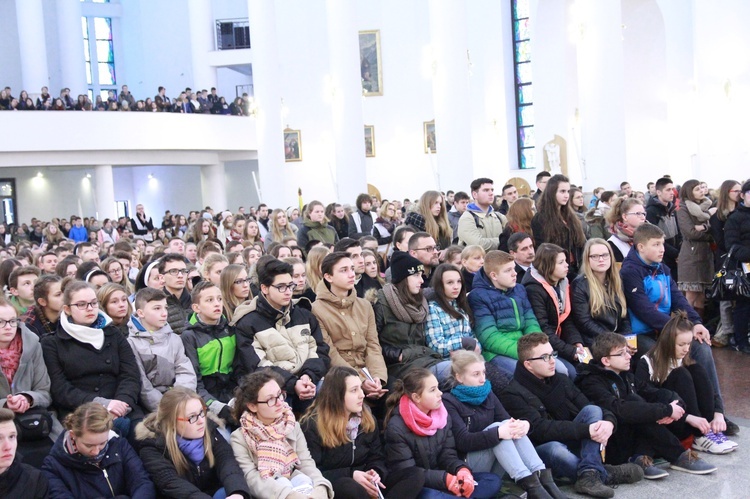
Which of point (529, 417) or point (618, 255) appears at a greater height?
point (618, 255)

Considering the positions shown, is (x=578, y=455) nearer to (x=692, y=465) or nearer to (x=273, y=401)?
(x=692, y=465)

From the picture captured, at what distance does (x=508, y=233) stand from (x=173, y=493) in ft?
16.2

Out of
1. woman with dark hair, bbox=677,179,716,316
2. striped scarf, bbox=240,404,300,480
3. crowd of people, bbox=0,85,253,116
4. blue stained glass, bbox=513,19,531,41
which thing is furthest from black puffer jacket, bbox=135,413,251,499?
blue stained glass, bbox=513,19,531,41

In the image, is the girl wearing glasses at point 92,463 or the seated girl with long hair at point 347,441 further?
the seated girl with long hair at point 347,441

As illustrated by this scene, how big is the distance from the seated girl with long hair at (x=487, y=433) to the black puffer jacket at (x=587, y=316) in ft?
4.42

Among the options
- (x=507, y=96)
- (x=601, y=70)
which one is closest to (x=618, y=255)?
(x=601, y=70)

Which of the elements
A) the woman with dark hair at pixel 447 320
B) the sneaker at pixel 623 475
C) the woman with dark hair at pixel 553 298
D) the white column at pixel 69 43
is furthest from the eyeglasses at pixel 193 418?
the white column at pixel 69 43

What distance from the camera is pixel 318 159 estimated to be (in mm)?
30344

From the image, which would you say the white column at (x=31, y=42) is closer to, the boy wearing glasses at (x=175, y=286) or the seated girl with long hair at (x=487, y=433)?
the boy wearing glasses at (x=175, y=286)

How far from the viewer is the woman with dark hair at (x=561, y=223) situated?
8.41m

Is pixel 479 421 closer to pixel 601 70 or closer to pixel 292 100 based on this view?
pixel 601 70

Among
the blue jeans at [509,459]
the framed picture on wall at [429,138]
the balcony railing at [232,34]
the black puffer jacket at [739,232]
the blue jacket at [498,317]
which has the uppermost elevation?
the balcony railing at [232,34]

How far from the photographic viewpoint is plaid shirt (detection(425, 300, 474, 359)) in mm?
6812

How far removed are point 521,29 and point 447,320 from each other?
2345cm
